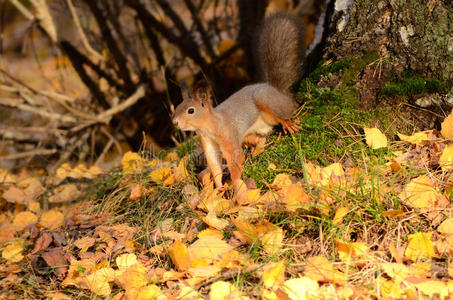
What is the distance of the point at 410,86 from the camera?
1917 millimetres

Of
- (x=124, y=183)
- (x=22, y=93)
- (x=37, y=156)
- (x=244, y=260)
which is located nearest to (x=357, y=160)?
(x=244, y=260)

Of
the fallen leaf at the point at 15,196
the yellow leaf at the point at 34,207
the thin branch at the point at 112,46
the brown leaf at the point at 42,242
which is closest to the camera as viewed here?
the brown leaf at the point at 42,242

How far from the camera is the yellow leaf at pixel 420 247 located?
1.33m

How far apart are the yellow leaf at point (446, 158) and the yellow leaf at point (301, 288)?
0.76m

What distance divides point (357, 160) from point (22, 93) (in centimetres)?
311

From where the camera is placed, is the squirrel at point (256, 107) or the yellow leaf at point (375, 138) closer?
the yellow leaf at point (375, 138)

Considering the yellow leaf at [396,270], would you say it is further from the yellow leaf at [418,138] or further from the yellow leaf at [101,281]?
the yellow leaf at [101,281]

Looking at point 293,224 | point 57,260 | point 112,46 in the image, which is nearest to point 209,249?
point 293,224

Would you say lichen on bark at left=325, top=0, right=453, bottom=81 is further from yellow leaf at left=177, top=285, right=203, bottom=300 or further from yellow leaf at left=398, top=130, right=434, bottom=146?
yellow leaf at left=177, top=285, right=203, bottom=300

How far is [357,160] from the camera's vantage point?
1.80m

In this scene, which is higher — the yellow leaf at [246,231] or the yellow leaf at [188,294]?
the yellow leaf at [246,231]

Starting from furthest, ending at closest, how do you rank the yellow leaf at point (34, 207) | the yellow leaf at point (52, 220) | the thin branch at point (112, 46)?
the thin branch at point (112, 46)
the yellow leaf at point (34, 207)
the yellow leaf at point (52, 220)

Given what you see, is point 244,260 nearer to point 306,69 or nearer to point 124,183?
point 124,183

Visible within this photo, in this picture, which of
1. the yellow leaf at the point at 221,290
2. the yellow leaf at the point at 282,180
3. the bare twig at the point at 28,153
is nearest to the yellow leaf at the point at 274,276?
the yellow leaf at the point at 221,290
